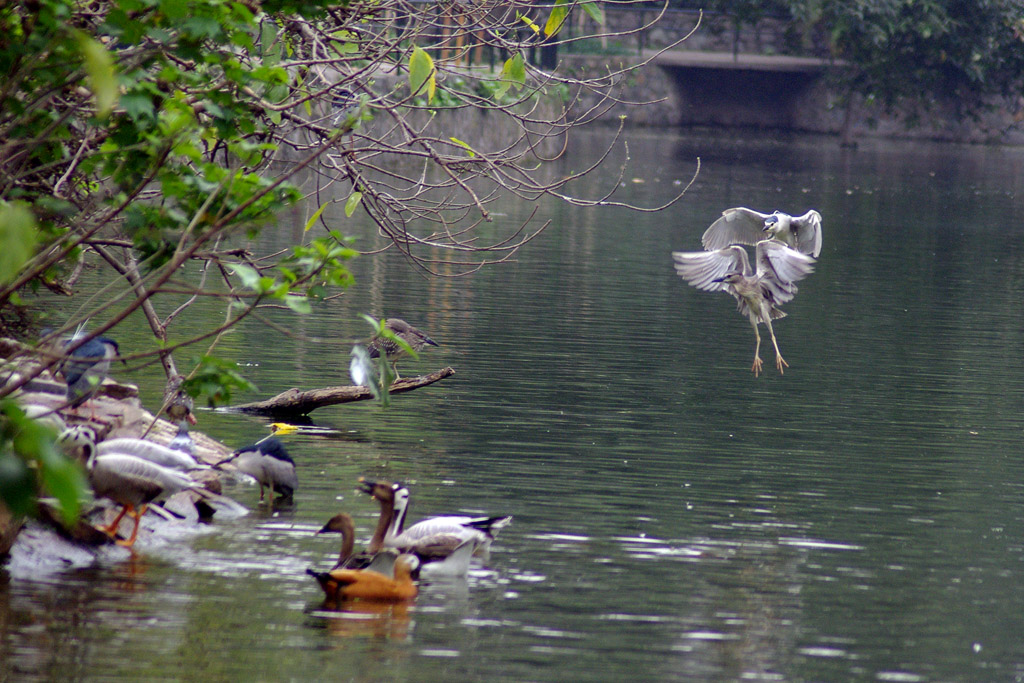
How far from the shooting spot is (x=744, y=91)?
55250 mm

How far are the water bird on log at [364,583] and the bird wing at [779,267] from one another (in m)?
5.81

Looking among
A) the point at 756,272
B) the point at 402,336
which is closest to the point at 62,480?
the point at 402,336

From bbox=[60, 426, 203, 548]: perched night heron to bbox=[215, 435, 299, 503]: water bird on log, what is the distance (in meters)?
0.90

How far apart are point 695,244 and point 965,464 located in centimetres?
1317

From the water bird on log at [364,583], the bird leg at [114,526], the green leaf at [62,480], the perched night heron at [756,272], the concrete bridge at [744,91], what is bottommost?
the water bird on log at [364,583]

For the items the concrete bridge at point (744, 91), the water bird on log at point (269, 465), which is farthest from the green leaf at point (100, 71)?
the concrete bridge at point (744, 91)

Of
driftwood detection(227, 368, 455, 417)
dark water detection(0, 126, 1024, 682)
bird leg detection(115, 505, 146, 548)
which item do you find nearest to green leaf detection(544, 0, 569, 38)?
dark water detection(0, 126, 1024, 682)

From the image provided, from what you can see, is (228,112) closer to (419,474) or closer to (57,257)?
(57,257)

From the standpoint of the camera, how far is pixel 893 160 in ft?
155

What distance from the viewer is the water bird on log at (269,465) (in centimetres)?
896

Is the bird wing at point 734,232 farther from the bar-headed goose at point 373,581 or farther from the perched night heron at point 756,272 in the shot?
the bar-headed goose at point 373,581

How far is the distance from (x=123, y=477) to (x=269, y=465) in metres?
1.23

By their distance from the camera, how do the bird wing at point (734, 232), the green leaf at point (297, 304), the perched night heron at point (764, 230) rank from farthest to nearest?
the bird wing at point (734, 232)
the perched night heron at point (764, 230)
the green leaf at point (297, 304)

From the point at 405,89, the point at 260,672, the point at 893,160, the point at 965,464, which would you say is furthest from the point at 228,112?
the point at 893,160
